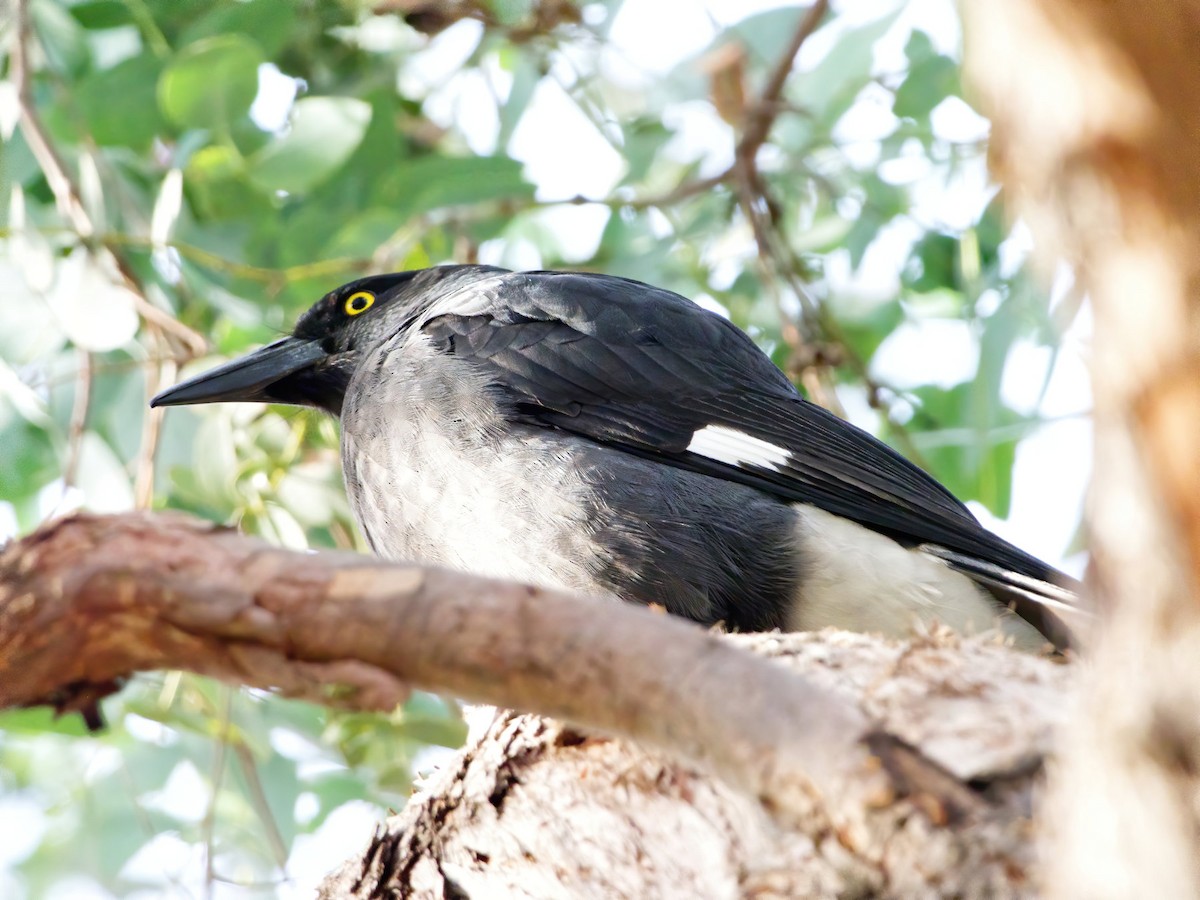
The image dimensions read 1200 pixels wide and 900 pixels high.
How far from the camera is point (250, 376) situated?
3.44m

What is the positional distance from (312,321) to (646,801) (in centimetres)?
229

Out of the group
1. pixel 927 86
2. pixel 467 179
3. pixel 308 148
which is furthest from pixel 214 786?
pixel 927 86

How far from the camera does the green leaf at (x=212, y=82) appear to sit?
3.25 meters

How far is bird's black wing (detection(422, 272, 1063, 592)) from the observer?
284cm

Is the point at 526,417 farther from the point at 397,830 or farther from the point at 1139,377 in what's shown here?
the point at 1139,377

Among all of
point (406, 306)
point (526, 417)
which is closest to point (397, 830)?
point (526, 417)

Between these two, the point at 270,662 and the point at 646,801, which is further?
the point at 646,801

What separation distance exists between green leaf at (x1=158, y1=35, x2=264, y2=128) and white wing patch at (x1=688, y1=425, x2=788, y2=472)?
1441mm

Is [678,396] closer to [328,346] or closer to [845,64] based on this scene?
[328,346]

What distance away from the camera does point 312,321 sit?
12.1 ft

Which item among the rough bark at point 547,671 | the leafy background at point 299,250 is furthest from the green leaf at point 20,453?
the rough bark at point 547,671

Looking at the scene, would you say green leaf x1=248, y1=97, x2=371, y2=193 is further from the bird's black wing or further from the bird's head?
the bird's black wing

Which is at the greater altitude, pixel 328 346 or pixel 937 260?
pixel 937 260

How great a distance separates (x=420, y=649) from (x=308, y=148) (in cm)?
249
